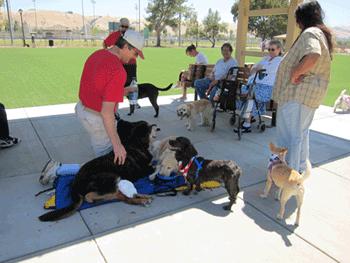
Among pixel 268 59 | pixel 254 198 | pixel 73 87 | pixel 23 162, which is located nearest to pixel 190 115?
pixel 268 59

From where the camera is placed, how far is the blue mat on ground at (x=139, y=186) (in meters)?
3.01

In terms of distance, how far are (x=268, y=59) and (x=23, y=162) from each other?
5368 millimetres

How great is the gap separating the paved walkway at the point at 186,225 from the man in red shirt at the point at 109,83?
2.57ft

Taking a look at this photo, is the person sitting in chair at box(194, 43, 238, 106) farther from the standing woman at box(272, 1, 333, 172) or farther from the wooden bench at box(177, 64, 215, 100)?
the standing woman at box(272, 1, 333, 172)

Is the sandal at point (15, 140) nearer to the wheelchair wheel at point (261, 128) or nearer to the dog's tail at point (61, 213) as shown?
the dog's tail at point (61, 213)

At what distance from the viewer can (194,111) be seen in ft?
18.8

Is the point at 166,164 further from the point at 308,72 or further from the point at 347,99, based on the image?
the point at 347,99

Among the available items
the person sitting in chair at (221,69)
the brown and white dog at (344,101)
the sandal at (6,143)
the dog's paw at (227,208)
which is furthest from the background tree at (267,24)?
the dog's paw at (227,208)

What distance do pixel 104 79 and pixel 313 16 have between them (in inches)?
97.6

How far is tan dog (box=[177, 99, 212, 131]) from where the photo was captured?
18.5 ft

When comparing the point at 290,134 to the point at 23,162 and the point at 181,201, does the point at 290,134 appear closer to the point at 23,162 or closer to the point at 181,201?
the point at 181,201

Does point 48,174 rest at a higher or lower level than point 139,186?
higher

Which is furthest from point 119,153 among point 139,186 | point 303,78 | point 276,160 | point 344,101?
point 344,101

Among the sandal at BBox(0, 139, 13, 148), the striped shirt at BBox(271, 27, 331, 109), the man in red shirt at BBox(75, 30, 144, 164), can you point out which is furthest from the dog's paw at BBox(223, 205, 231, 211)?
the sandal at BBox(0, 139, 13, 148)
